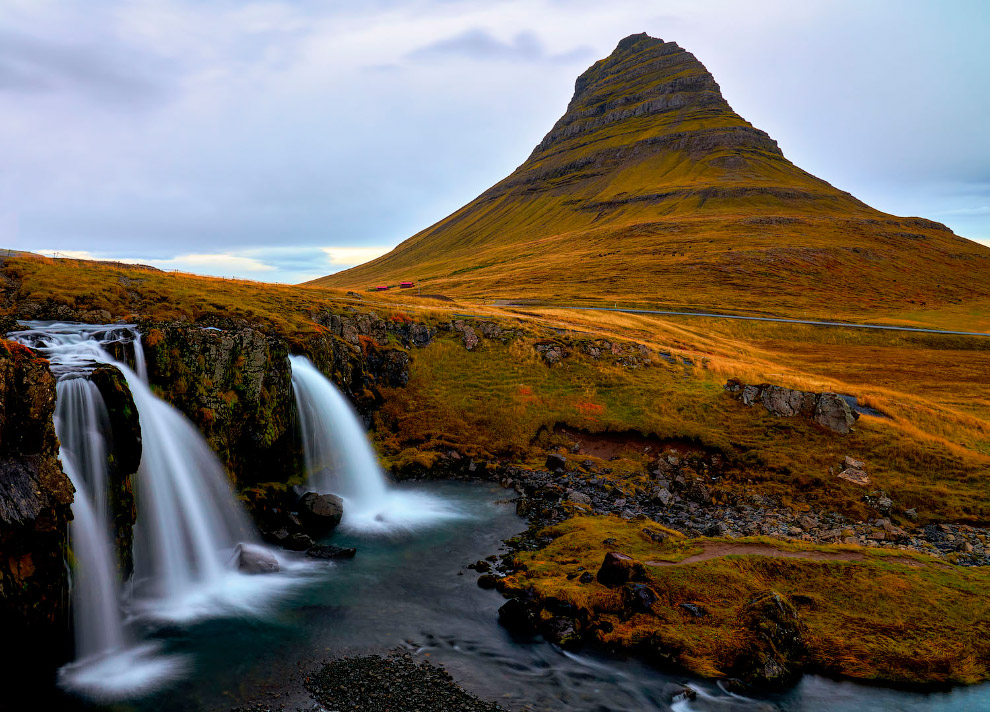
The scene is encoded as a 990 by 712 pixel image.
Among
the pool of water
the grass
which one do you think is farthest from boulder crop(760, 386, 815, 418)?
the pool of water

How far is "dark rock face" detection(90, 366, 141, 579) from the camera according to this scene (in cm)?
1883

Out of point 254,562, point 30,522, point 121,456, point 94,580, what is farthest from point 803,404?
point 30,522

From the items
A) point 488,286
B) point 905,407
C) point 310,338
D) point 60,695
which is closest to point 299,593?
point 60,695

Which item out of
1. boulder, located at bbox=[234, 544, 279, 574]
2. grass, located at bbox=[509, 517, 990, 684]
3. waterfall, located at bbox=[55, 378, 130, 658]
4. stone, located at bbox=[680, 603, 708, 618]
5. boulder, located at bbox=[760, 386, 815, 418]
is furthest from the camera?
boulder, located at bbox=[760, 386, 815, 418]

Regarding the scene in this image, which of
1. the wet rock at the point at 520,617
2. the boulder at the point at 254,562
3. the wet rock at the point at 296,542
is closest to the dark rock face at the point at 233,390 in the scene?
the wet rock at the point at 296,542

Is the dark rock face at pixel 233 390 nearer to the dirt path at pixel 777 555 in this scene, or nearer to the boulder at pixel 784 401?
the dirt path at pixel 777 555

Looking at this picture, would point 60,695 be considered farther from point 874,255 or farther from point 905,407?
point 874,255

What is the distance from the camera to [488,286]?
14788cm

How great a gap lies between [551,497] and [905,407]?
2667 centimetres

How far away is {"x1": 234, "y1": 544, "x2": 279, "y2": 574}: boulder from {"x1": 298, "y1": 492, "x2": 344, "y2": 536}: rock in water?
3.84 m

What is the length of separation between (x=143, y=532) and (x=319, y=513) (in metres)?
8.04

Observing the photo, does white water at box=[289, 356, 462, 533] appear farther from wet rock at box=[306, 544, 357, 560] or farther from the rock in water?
wet rock at box=[306, 544, 357, 560]

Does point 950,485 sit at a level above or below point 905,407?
below

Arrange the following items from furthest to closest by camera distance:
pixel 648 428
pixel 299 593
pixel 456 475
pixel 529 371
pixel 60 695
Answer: pixel 529 371 < pixel 648 428 < pixel 456 475 < pixel 299 593 < pixel 60 695
